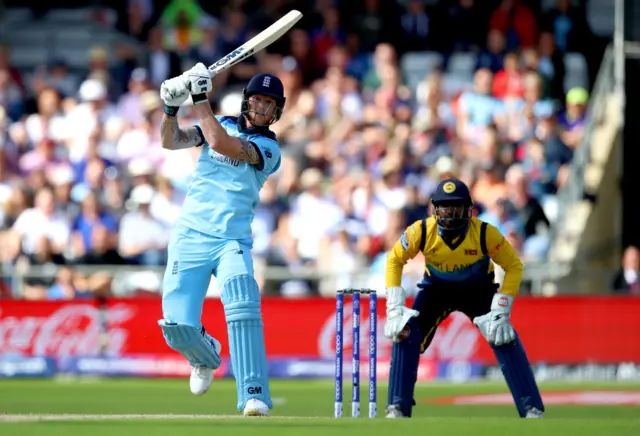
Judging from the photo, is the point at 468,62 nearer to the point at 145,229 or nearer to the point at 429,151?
the point at 429,151

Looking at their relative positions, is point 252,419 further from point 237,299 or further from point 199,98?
point 199,98

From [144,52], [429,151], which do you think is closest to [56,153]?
[144,52]

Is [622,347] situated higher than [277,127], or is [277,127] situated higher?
[277,127]

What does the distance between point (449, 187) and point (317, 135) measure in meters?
8.62

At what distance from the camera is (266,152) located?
30.7 feet

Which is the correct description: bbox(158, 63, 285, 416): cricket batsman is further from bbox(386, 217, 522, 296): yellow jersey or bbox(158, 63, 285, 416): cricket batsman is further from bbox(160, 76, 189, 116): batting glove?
bbox(386, 217, 522, 296): yellow jersey

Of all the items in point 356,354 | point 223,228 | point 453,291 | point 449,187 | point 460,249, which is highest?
point 449,187

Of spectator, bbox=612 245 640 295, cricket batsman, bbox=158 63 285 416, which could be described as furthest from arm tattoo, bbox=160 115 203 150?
spectator, bbox=612 245 640 295

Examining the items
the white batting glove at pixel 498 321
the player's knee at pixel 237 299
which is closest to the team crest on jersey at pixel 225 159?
the player's knee at pixel 237 299

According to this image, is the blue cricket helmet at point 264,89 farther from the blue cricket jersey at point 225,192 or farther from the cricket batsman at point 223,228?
the blue cricket jersey at point 225,192

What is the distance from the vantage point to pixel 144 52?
2114 cm

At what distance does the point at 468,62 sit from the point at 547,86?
1.53 metres

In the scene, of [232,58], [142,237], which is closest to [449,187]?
[232,58]

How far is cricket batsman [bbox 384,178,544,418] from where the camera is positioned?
33.2 ft
